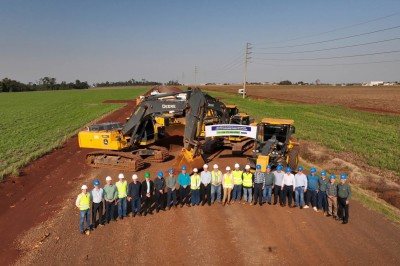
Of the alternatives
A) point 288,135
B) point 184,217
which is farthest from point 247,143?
point 184,217

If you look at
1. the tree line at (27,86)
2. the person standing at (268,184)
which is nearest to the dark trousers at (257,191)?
the person standing at (268,184)

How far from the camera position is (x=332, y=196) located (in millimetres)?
10953

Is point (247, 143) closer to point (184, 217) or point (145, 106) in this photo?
point (145, 106)

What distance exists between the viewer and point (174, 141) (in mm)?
21750

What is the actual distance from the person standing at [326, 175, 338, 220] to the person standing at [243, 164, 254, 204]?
9.00ft

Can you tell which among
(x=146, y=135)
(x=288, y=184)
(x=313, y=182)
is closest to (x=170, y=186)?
(x=288, y=184)

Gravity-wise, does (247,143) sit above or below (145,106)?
below

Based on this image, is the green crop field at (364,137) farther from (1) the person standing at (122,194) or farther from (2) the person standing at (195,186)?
(1) the person standing at (122,194)

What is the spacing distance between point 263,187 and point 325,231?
9.07ft

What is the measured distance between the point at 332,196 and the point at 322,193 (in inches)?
16.8

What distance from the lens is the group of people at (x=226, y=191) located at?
10.6m

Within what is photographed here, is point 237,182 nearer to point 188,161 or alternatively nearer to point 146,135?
point 188,161

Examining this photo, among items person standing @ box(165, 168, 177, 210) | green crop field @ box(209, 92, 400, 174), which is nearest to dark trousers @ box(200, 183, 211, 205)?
person standing @ box(165, 168, 177, 210)

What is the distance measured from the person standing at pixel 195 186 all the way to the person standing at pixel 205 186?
11.6 inches
